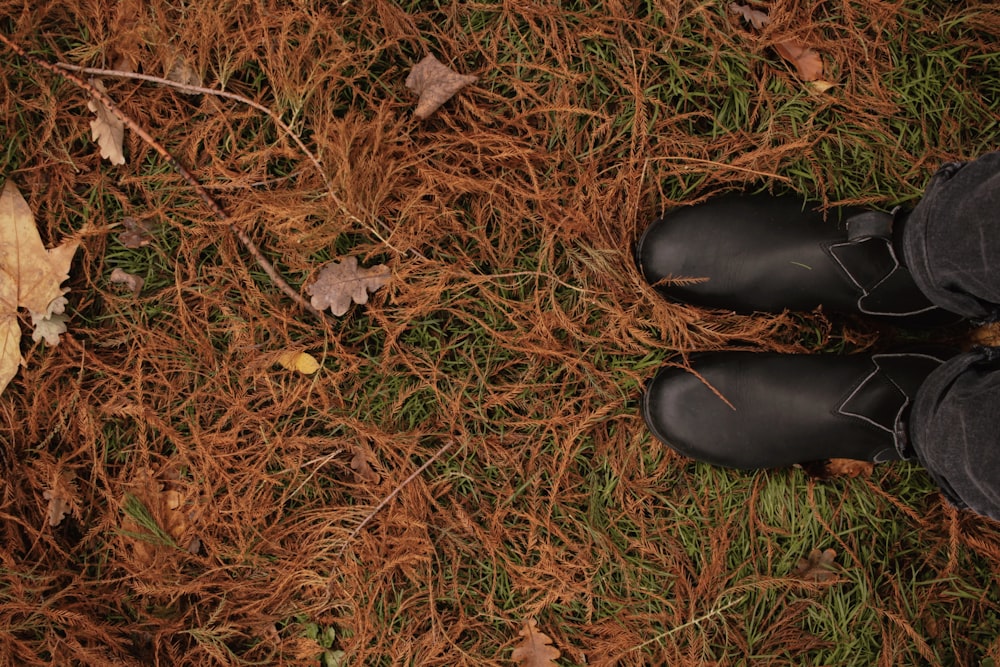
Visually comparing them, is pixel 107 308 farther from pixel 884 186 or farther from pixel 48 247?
pixel 884 186

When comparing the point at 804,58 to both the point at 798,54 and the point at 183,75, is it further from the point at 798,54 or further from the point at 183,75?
the point at 183,75

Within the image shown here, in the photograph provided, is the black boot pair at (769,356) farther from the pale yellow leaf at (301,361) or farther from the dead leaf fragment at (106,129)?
the dead leaf fragment at (106,129)

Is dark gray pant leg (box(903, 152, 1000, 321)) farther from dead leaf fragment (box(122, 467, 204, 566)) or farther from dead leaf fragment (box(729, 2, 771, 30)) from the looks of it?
dead leaf fragment (box(122, 467, 204, 566))

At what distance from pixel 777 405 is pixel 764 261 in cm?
45

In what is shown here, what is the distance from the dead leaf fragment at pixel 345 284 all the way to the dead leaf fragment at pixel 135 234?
611 millimetres

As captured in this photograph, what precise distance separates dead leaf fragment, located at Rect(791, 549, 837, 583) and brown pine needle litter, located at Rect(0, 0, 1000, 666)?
0.03 metres

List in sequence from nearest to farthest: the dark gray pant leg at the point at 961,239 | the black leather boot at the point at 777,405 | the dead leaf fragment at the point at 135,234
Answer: the dark gray pant leg at the point at 961,239
the black leather boot at the point at 777,405
the dead leaf fragment at the point at 135,234

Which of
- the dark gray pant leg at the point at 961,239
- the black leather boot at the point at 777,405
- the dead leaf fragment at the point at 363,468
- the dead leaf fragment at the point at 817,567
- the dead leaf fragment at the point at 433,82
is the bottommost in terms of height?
the dead leaf fragment at the point at 817,567

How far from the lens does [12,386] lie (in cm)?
220

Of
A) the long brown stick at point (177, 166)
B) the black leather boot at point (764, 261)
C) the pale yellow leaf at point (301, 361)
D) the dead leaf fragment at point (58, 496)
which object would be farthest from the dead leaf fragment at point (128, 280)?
the black leather boot at point (764, 261)

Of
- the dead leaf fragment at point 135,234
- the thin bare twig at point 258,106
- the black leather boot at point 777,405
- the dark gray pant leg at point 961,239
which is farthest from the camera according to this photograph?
the dead leaf fragment at point 135,234

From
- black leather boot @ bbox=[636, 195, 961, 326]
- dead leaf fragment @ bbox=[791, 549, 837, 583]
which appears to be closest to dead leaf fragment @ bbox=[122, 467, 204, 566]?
black leather boot @ bbox=[636, 195, 961, 326]

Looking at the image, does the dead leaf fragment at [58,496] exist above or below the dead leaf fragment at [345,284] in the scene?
below

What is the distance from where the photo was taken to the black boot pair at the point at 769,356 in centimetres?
197
